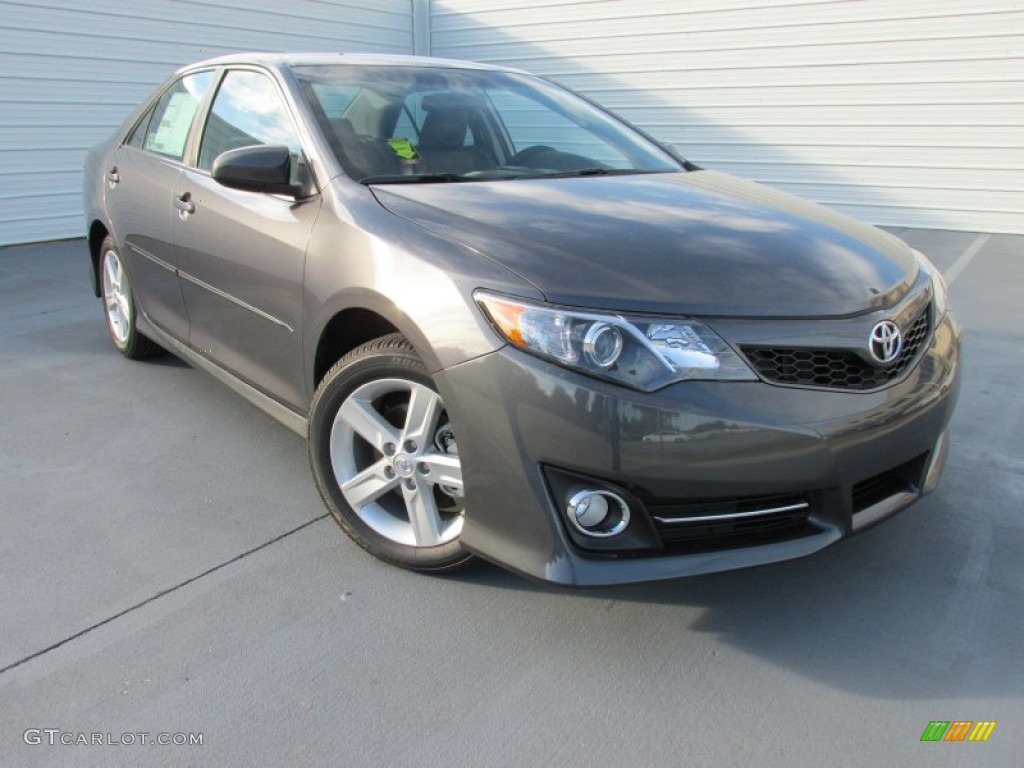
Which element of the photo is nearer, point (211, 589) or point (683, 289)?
point (683, 289)

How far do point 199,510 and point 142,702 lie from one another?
3.26 feet

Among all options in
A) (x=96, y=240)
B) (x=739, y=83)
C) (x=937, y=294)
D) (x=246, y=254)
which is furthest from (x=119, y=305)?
(x=739, y=83)

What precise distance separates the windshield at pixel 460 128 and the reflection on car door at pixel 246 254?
0.20 metres

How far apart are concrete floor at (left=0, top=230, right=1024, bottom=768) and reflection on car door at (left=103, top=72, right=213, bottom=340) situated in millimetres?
855

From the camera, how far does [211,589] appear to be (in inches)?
95.7

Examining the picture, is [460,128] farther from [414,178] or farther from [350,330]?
[350,330]

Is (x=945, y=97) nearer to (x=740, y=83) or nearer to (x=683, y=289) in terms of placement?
(x=740, y=83)

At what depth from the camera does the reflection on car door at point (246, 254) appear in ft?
8.97

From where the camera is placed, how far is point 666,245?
2.23 meters

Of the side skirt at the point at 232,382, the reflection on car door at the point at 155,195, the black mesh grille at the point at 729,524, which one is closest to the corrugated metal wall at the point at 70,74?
the reflection on car door at the point at 155,195

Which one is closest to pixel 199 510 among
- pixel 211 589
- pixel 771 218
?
pixel 211 589

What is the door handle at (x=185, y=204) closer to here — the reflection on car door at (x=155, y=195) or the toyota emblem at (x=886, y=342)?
the reflection on car door at (x=155, y=195)

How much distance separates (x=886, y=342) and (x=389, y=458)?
1388 mm

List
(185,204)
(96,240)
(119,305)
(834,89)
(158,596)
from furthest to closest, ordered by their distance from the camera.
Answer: (834,89), (96,240), (119,305), (185,204), (158,596)
